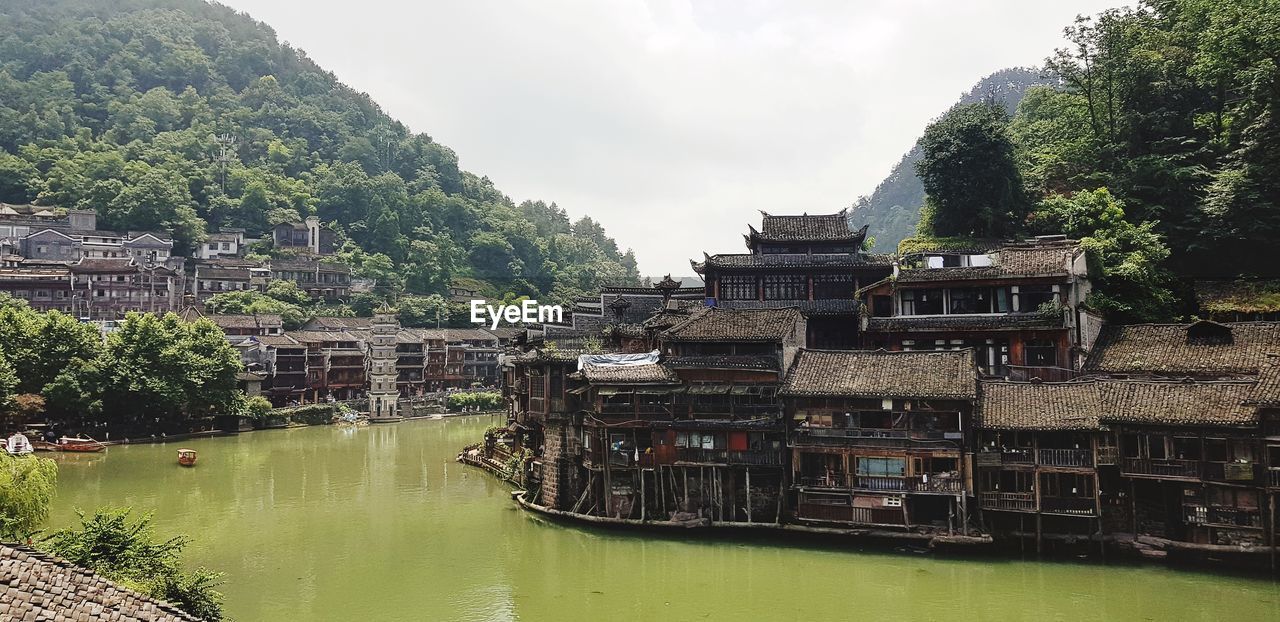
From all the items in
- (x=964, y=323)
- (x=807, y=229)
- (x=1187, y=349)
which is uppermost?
A: (x=807, y=229)

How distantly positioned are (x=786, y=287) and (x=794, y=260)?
1562mm

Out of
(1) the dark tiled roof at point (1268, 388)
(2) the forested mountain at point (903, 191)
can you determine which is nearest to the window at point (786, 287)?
(1) the dark tiled roof at point (1268, 388)

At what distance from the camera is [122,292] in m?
75.2

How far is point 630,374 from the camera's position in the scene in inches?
1192

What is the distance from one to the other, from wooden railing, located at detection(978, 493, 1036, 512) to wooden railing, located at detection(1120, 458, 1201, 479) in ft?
9.52

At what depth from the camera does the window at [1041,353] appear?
31891 millimetres

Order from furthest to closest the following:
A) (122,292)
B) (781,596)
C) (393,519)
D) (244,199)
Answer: (244,199) → (122,292) → (393,519) → (781,596)

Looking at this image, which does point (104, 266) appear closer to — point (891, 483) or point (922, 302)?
point (922, 302)

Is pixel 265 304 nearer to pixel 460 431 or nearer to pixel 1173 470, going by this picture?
pixel 460 431

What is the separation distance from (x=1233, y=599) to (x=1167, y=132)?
29682 millimetres

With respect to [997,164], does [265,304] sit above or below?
below

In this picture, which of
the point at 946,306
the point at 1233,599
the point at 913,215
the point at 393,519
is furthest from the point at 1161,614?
the point at 913,215

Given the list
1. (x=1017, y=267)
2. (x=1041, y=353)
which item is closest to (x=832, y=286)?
(x=1017, y=267)

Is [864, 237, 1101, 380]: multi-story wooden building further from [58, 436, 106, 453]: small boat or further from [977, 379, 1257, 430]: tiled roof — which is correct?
[58, 436, 106, 453]: small boat
